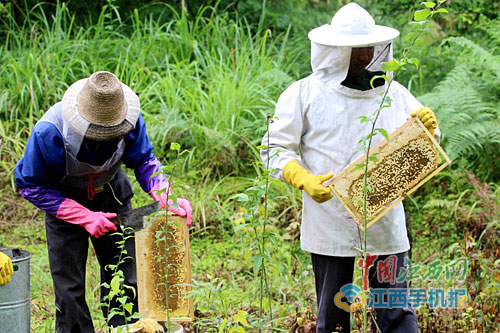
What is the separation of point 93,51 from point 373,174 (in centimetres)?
463

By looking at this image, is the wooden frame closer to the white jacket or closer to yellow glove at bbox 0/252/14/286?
the white jacket

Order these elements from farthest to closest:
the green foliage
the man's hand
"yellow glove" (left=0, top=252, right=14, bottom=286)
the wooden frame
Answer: the green foliage → the man's hand → the wooden frame → "yellow glove" (left=0, top=252, right=14, bottom=286)

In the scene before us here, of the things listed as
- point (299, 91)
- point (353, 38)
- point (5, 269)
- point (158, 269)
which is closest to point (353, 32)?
point (353, 38)

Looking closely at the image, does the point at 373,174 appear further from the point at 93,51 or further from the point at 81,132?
the point at 93,51

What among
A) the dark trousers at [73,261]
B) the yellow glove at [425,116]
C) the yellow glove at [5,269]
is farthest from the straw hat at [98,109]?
the yellow glove at [425,116]

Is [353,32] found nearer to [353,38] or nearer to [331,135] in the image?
[353,38]

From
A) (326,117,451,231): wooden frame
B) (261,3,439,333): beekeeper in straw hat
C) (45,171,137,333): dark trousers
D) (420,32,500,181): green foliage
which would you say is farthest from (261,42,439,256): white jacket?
(420,32,500,181): green foliage

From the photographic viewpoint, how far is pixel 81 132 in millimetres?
3137

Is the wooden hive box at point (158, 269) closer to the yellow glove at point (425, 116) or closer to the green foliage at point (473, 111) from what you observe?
the yellow glove at point (425, 116)

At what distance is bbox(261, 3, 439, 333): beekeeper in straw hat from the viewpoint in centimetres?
299

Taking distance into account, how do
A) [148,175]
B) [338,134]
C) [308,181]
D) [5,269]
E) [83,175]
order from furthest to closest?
[148,175]
[83,175]
[338,134]
[308,181]
[5,269]

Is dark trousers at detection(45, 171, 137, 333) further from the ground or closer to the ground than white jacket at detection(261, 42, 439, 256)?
closer to the ground

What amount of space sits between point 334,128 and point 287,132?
214mm

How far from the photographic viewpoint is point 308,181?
2902 mm
